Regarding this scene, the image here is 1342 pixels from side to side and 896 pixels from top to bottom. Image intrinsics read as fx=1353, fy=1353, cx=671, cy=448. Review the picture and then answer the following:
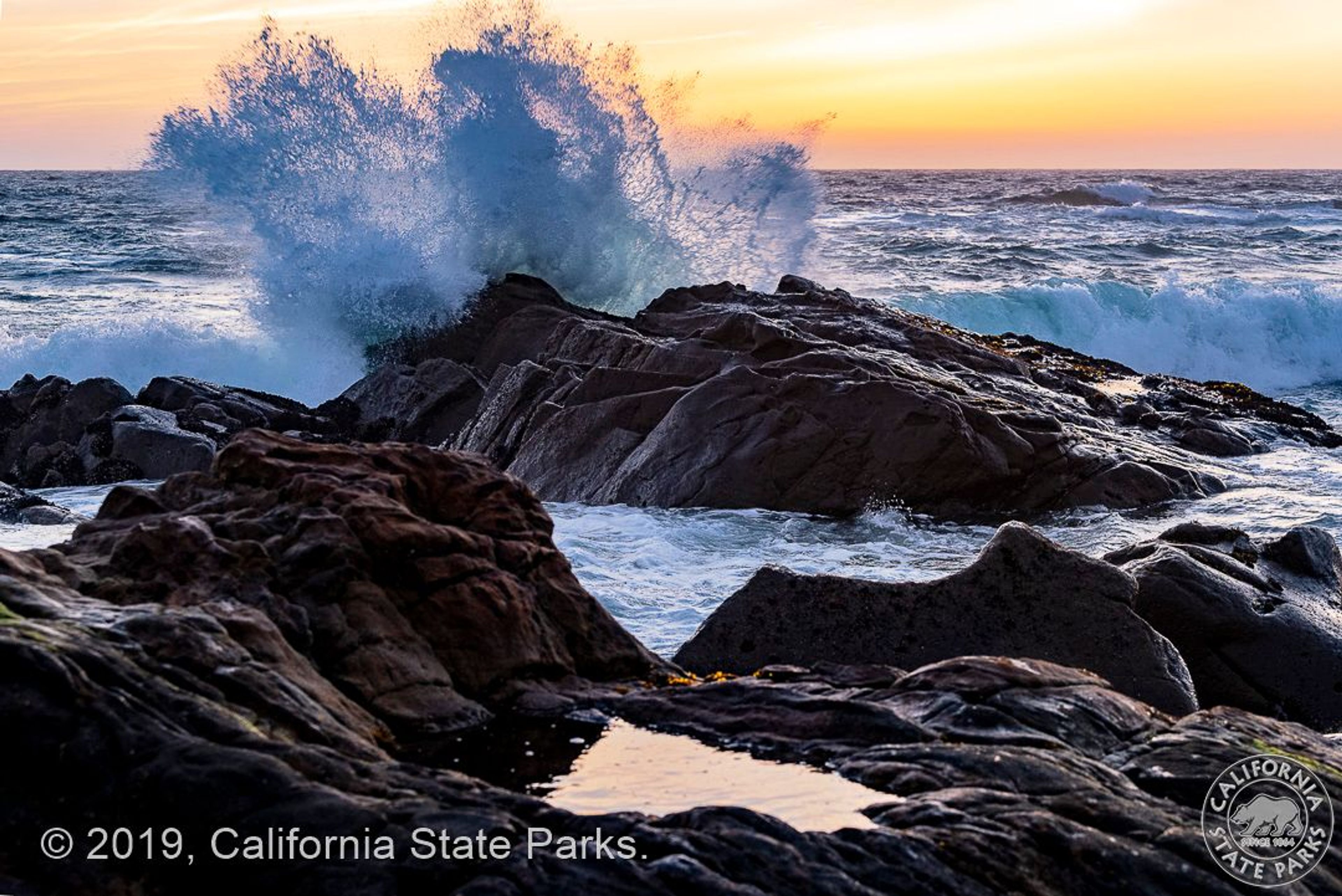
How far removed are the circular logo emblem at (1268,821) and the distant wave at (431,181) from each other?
12.3 m

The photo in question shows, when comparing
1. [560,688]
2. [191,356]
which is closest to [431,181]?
[191,356]

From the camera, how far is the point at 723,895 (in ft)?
8.94

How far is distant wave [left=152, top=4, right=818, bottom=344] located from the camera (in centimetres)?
1548

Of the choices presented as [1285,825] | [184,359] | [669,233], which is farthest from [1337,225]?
[1285,825]

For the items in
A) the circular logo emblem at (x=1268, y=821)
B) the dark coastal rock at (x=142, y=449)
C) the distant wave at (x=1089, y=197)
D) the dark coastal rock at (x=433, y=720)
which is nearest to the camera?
the dark coastal rock at (x=433, y=720)

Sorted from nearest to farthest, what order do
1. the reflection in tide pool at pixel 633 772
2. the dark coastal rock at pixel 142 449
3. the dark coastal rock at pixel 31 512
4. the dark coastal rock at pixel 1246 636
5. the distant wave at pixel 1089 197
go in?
1. the reflection in tide pool at pixel 633 772
2. the dark coastal rock at pixel 1246 636
3. the dark coastal rock at pixel 31 512
4. the dark coastal rock at pixel 142 449
5. the distant wave at pixel 1089 197

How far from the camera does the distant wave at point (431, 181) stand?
15.5 m

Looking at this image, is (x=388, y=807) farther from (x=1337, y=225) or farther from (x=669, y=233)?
(x=1337, y=225)

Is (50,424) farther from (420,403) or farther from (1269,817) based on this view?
(1269,817)

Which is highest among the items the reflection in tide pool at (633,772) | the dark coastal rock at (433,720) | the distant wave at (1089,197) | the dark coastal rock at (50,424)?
the distant wave at (1089,197)

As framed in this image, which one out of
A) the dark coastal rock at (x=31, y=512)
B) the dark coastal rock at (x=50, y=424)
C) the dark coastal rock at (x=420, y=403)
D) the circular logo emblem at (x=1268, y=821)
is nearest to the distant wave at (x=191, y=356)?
the dark coastal rock at (x=420, y=403)

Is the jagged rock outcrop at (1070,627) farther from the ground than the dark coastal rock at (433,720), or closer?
closer

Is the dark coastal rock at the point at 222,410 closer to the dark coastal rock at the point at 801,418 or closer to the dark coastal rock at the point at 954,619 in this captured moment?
the dark coastal rock at the point at 801,418

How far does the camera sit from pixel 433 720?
4.10 meters
